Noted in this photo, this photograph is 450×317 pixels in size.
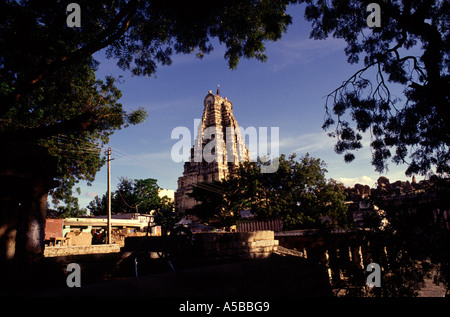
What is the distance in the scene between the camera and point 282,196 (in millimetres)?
23844

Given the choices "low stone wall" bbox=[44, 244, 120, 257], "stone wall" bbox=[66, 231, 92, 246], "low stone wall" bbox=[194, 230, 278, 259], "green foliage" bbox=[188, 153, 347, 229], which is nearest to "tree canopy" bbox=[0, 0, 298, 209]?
"low stone wall" bbox=[194, 230, 278, 259]

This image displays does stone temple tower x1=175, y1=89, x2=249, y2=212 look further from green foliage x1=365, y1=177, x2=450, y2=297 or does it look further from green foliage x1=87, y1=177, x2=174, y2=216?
green foliage x1=365, y1=177, x2=450, y2=297

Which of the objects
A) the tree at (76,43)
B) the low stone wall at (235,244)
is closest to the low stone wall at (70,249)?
the tree at (76,43)

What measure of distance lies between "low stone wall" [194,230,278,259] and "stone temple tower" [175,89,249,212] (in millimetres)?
35844

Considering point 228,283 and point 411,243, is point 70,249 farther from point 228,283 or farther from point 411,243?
point 411,243

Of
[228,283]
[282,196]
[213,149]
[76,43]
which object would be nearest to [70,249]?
[76,43]

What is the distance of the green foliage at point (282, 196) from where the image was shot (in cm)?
2242

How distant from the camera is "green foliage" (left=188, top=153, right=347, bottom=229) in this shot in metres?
22.4

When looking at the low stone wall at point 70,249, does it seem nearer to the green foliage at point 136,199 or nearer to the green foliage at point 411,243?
the green foliage at point 411,243

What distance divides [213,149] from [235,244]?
1568 inches

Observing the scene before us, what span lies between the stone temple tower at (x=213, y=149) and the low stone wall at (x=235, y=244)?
35.8 m

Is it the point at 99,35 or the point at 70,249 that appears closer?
the point at 99,35
